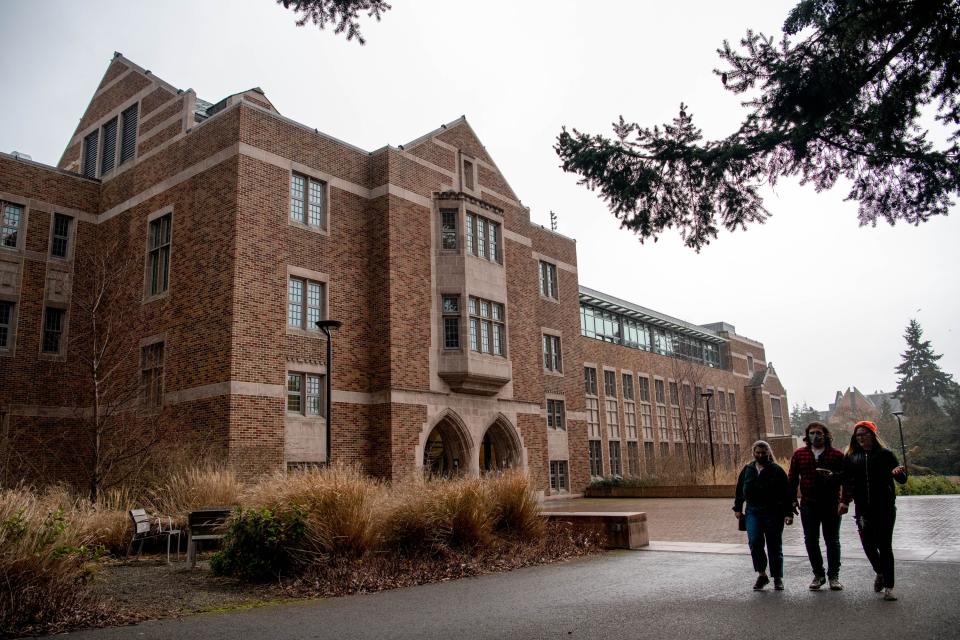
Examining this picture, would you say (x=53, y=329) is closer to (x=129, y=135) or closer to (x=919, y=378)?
(x=129, y=135)

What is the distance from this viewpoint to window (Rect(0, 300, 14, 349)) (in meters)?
21.4

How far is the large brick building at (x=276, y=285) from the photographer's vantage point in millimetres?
19562

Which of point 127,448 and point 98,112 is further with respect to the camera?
point 98,112

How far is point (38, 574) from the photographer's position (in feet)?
23.6

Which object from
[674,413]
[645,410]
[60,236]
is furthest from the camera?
[674,413]

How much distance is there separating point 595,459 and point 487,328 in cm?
1436

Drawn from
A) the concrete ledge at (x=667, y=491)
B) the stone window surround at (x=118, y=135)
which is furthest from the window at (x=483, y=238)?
the stone window surround at (x=118, y=135)

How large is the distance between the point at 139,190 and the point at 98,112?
5.35m

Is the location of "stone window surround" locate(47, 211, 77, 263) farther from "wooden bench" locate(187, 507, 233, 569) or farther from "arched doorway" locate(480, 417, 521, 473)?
"wooden bench" locate(187, 507, 233, 569)

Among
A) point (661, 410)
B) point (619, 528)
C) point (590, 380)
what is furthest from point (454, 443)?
point (661, 410)

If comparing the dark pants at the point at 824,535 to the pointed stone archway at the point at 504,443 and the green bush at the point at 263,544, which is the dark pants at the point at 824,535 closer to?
the green bush at the point at 263,544

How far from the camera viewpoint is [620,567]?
10266 millimetres

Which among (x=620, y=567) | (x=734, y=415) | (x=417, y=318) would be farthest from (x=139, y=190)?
(x=734, y=415)

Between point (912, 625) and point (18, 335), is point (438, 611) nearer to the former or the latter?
point (912, 625)
